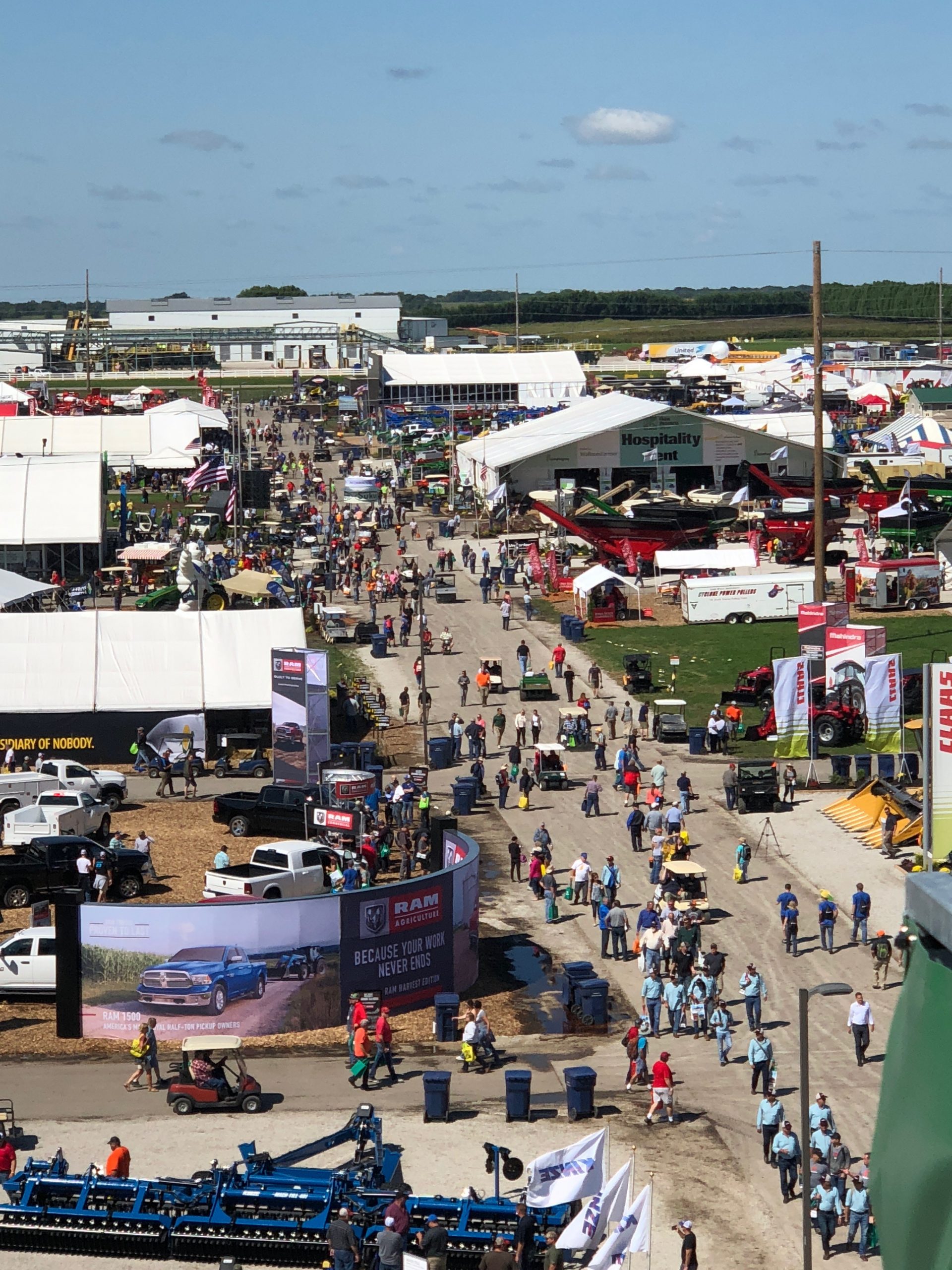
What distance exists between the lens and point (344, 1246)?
16312 mm

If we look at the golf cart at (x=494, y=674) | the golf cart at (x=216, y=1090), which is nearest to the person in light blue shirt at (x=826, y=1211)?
the golf cart at (x=216, y=1090)

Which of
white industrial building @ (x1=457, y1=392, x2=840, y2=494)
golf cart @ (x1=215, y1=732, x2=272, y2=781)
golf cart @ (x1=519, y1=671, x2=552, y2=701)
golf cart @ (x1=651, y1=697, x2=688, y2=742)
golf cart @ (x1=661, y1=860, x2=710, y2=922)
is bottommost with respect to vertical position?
golf cart @ (x1=661, y1=860, x2=710, y2=922)

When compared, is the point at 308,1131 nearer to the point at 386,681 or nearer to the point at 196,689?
the point at 196,689

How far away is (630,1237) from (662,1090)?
557 centimetres

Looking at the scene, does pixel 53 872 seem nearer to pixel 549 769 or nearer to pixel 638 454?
pixel 549 769

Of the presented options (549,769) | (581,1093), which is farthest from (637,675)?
(581,1093)

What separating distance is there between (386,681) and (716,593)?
12.3 meters

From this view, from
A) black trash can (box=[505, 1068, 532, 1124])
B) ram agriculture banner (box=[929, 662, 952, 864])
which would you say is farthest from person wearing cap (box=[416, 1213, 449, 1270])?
ram agriculture banner (box=[929, 662, 952, 864])

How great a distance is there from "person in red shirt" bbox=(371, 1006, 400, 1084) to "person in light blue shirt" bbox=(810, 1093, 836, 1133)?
580 centimetres

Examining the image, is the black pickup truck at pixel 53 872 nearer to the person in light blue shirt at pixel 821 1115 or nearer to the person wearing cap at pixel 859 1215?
the person in light blue shirt at pixel 821 1115

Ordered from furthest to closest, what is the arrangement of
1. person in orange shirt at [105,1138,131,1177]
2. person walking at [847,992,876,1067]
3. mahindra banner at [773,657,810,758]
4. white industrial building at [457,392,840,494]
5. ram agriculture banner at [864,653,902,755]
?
white industrial building at [457,392,840,494], ram agriculture banner at [864,653,902,755], mahindra banner at [773,657,810,758], person walking at [847,992,876,1067], person in orange shirt at [105,1138,131,1177]

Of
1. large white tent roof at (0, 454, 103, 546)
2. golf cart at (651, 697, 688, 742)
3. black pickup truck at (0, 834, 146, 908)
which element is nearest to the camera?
black pickup truck at (0, 834, 146, 908)

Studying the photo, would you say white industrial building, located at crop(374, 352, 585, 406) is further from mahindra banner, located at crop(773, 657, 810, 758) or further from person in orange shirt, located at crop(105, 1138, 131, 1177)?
person in orange shirt, located at crop(105, 1138, 131, 1177)

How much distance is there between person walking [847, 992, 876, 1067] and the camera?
73.7ft
